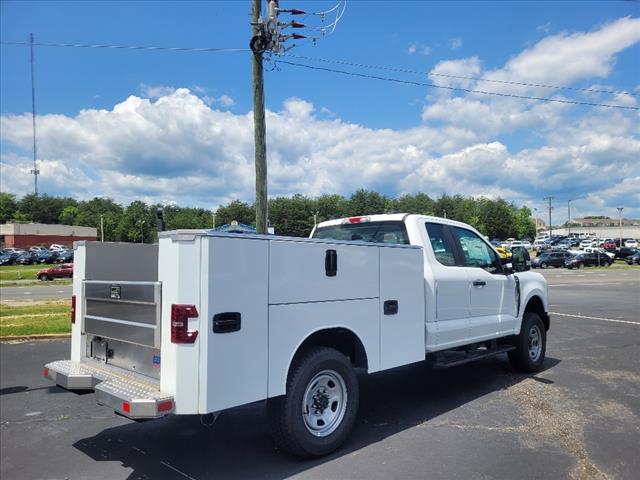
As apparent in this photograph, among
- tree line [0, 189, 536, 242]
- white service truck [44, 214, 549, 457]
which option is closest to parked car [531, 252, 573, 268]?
tree line [0, 189, 536, 242]

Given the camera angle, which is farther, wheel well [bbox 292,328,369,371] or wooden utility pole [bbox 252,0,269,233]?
wooden utility pole [bbox 252,0,269,233]

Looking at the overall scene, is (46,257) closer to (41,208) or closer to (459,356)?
(459,356)

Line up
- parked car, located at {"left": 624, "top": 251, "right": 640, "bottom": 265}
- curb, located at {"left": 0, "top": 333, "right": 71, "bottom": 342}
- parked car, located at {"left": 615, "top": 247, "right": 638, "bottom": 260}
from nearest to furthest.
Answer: curb, located at {"left": 0, "top": 333, "right": 71, "bottom": 342}
parked car, located at {"left": 624, "top": 251, "right": 640, "bottom": 265}
parked car, located at {"left": 615, "top": 247, "right": 638, "bottom": 260}

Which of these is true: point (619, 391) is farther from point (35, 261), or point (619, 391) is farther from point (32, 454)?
point (35, 261)

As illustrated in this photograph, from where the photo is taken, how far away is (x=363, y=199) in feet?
355

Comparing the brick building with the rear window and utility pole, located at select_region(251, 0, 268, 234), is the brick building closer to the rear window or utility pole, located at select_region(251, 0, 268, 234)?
utility pole, located at select_region(251, 0, 268, 234)

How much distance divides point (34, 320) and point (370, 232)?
9.79 metres

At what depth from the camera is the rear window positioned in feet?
19.7

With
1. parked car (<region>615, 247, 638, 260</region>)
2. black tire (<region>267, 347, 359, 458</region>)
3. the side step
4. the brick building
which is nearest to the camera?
black tire (<region>267, 347, 359, 458</region>)

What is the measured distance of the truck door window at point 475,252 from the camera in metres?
6.44

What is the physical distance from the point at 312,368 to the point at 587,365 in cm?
573

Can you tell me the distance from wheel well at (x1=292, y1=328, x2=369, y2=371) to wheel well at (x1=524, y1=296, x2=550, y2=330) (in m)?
3.77

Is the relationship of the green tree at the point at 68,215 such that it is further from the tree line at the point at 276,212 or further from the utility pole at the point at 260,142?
the utility pole at the point at 260,142

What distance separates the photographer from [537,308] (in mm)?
7855
